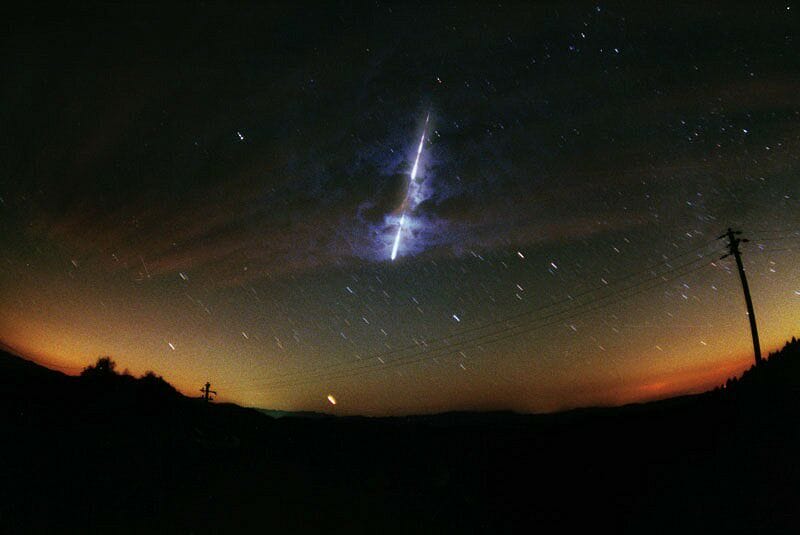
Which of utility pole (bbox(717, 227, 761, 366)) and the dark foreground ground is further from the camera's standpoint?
utility pole (bbox(717, 227, 761, 366))

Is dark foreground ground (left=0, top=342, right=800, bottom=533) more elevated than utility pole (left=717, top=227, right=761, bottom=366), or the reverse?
utility pole (left=717, top=227, right=761, bottom=366)

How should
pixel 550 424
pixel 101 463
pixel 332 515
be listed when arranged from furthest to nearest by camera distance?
1. pixel 550 424
2. pixel 101 463
3. pixel 332 515

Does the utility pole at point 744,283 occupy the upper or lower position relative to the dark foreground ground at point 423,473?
upper

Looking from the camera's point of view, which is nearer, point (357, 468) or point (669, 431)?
point (669, 431)

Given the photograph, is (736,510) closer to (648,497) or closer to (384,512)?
(648,497)

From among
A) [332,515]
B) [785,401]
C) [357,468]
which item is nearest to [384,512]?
[332,515]

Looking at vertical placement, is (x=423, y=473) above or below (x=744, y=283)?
below

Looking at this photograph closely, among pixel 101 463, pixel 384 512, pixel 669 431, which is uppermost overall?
pixel 669 431

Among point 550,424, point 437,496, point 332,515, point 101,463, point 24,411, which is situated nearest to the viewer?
point 332,515
